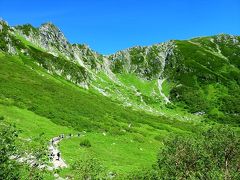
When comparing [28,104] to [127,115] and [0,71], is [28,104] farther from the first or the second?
[127,115]

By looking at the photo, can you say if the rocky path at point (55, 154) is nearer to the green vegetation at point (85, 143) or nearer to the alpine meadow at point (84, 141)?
the alpine meadow at point (84, 141)

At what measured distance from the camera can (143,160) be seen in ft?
222

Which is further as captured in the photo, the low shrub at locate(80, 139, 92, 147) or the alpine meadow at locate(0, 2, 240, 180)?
the low shrub at locate(80, 139, 92, 147)

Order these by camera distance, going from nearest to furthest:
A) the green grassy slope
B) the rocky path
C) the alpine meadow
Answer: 1. the alpine meadow
2. the rocky path
3. the green grassy slope

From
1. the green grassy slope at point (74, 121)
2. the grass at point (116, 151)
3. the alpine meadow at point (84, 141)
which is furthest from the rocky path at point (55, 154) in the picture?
the green grassy slope at point (74, 121)

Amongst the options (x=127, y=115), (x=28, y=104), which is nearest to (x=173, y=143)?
(x=28, y=104)

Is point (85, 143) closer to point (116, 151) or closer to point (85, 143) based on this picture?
point (85, 143)

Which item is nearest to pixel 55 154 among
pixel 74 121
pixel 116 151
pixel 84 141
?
pixel 84 141

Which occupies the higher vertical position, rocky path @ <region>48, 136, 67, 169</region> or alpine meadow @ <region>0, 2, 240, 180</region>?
alpine meadow @ <region>0, 2, 240, 180</region>

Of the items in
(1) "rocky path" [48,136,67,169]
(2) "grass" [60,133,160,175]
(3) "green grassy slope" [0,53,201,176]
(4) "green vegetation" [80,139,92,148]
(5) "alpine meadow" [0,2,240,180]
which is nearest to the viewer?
(5) "alpine meadow" [0,2,240,180]

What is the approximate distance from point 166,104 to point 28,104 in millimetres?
117093

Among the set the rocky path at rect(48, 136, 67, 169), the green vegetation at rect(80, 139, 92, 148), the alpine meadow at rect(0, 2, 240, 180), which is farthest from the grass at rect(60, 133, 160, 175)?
the rocky path at rect(48, 136, 67, 169)

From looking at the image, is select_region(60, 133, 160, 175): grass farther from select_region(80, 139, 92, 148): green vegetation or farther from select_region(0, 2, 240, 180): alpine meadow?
select_region(80, 139, 92, 148): green vegetation

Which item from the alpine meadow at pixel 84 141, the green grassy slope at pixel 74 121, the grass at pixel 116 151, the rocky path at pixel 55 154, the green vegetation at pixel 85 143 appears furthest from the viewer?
the green vegetation at pixel 85 143
